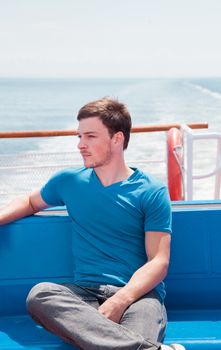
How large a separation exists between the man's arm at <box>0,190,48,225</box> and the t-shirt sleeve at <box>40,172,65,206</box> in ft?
0.08

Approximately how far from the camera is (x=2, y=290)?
6.83ft

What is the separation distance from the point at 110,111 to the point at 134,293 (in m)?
0.55

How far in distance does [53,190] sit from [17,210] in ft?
0.48

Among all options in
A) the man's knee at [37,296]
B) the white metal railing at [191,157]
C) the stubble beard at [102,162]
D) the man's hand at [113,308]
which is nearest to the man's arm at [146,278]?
the man's hand at [113,308]

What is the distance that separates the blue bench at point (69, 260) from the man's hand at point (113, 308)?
351 millimetres

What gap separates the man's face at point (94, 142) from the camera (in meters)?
1.88

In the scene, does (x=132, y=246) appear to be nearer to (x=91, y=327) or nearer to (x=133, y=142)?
(x=91, y=327)

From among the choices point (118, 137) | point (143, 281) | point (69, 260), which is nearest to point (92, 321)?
point (143, 281)

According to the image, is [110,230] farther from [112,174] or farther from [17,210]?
[17,210]

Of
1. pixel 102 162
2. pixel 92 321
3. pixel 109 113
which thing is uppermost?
pixel 109 113

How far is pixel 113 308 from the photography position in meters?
1.71

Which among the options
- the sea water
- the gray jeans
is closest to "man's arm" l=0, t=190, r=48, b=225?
the gray jeans

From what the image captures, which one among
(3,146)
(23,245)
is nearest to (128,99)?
(3,146)

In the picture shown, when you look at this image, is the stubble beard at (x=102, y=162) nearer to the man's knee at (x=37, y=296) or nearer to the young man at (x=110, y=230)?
the young man at (x=110, y=230)
